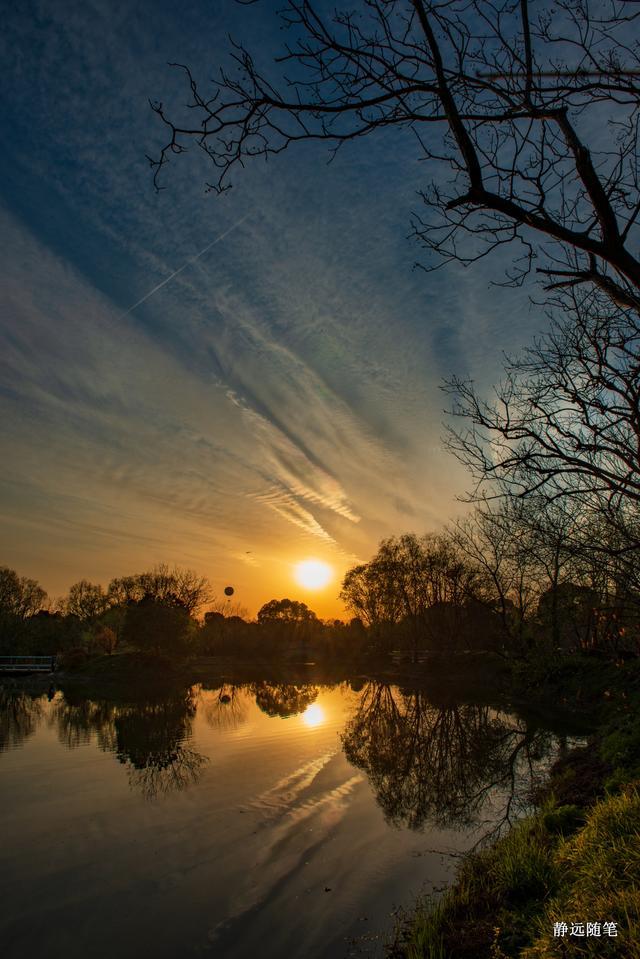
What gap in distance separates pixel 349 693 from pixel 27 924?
32.4m

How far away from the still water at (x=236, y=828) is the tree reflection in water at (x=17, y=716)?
0.22 m

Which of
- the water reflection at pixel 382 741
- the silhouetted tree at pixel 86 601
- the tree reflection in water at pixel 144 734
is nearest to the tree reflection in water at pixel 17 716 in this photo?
the water reflection at pixel 382 741

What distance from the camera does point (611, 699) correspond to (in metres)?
21.8

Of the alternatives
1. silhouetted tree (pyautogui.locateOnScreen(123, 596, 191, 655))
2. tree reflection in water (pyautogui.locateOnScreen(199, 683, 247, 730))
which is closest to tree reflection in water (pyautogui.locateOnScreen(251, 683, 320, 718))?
tree reflection in water (pyautogui.locateOnScreen(199, 683, 247, 730))

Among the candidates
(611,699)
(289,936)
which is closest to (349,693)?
(611,699)

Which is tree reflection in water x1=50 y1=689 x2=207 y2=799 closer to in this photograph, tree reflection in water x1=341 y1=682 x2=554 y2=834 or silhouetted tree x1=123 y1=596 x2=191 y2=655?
tree reflection in water x1=341 y1=682 x2=554 y2=834

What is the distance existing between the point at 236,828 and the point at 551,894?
6194 millimetres

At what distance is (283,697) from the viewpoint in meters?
33.8

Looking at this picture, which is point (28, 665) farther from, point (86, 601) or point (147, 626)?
point (86, 601)

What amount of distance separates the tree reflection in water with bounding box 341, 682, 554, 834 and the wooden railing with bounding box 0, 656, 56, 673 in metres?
33.1

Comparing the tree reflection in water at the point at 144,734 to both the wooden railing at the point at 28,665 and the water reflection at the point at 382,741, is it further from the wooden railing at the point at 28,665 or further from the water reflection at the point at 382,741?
the wooden railing at the point at 28,665

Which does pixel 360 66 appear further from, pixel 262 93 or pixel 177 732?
pixel 177 732

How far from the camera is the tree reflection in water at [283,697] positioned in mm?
27375

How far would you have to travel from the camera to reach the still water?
633 cm
